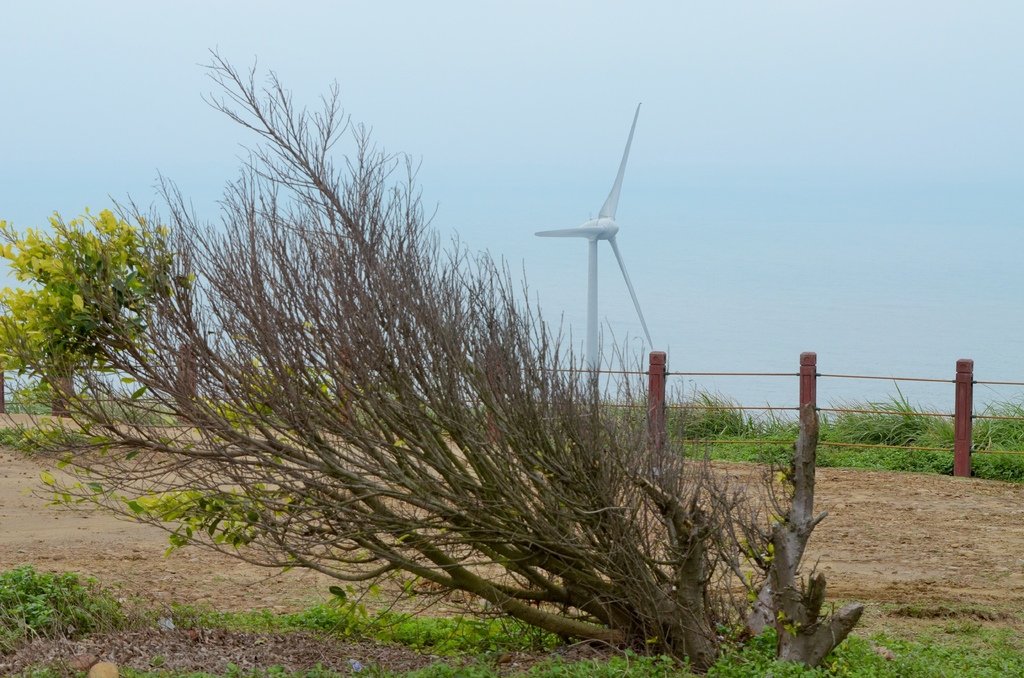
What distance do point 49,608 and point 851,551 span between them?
7.25 metres

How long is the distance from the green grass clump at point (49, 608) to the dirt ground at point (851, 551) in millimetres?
632

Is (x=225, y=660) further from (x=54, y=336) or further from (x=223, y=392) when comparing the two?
(x=54, y=336)

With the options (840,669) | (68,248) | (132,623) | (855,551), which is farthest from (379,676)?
(855,551)

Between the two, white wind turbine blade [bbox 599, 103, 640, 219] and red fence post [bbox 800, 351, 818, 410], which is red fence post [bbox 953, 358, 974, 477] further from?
white wind turbine blade [bbox 599, 103, 640, 219]

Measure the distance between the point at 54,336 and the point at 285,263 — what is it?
1677mm

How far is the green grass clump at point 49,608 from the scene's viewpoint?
7086mm

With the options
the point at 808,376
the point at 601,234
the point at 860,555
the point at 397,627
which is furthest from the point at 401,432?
the point at 601,234

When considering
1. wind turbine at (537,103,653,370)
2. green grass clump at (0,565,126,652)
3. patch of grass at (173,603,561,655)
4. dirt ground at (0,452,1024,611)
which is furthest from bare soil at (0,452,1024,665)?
wind turbine at (537,103,653,370)

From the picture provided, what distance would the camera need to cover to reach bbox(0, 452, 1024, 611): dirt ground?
9.16 metres

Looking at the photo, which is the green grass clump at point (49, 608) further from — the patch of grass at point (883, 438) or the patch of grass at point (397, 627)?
the patch of grass at point (883, 438)

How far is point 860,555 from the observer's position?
10.7 m

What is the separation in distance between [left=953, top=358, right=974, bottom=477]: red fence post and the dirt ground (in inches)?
13.5

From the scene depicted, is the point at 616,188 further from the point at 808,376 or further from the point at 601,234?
the point at 808,376

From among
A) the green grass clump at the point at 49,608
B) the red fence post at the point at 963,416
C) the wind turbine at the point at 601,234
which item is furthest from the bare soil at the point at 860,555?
the wind turbine at the point at 601,234
